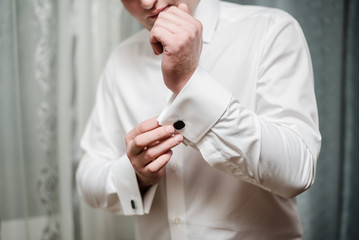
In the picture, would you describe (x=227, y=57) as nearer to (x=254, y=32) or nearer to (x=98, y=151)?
(x=254, y=32)

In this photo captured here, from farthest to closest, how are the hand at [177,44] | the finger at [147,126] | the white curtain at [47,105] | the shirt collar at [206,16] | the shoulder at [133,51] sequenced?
the white curtain at [47,105]
the shoulder at [133,51]
the shirt collar at [206,16]
the finger at [147,126]
the hand at [177,44]

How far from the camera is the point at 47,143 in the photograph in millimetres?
1461

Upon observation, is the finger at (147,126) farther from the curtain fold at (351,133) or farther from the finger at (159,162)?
the curtain fold at (351,133)

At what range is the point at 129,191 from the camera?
917 mm

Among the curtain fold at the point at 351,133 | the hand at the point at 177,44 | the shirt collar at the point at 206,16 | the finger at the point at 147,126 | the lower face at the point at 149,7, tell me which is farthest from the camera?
the curtain fold at the point at 351,133

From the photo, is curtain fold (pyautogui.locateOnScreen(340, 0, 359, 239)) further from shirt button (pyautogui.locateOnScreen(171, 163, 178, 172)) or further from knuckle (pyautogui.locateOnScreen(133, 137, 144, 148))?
knuckle (pyautogui.locateOnScreen(133, 137, 144, 148))

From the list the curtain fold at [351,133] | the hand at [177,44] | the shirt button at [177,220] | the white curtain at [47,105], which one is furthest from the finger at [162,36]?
the curtain fold at [351,133]

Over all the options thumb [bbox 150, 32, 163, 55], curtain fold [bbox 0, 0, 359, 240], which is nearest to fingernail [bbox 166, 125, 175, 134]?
thumb [bbox 150, 32, 163, 55]

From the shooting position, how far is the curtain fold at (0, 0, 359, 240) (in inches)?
55.2

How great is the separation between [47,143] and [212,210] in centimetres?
86

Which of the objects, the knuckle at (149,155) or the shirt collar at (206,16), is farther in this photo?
the shirt collar at (206,16)

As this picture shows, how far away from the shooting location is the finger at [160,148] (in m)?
0.73

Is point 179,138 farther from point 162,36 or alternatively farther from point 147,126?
point 162,36

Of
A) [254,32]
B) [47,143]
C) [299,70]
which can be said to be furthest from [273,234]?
[47,143]
